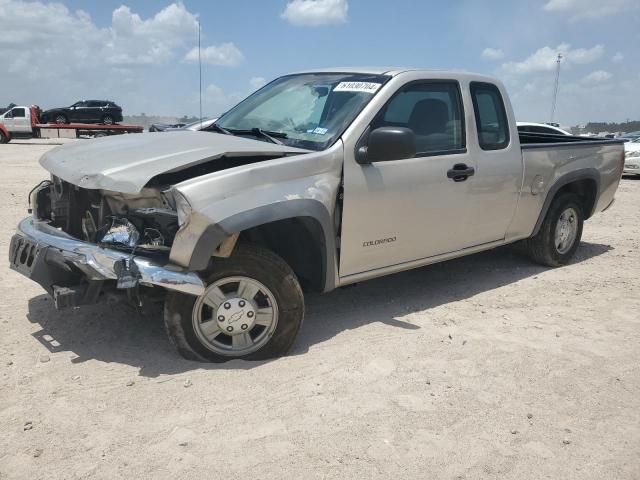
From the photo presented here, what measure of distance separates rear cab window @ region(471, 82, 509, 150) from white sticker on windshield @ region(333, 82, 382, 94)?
1.13 meters

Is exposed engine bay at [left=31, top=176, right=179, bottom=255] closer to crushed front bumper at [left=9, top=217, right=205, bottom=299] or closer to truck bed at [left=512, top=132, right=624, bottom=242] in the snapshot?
crushed front bumper at [left=9, top=217, right=205, bottom=299]

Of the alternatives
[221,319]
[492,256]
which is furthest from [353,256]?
[492,256]

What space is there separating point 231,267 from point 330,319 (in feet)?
4.32

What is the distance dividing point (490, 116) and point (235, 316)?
2.97m

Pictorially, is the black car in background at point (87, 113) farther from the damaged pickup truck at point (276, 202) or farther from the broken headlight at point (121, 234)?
the broken headlight at point (121, 234)

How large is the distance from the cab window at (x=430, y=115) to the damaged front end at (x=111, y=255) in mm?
1797

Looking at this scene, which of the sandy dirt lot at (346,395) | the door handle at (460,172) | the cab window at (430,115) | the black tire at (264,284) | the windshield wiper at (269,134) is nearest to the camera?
the sandy dirt lot at (346,395)

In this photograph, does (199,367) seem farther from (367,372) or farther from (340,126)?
(340,126)

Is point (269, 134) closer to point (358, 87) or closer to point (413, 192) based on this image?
point (358, 87)

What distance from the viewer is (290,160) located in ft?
12.1

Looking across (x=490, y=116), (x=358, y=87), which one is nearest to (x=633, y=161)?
(x=490, y=116)

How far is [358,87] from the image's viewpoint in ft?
14.1

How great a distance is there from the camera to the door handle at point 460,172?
15.1 feet

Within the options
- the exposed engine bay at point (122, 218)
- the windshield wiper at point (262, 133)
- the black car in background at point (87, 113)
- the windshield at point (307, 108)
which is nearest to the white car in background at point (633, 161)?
the windshield at point (307, 108)
